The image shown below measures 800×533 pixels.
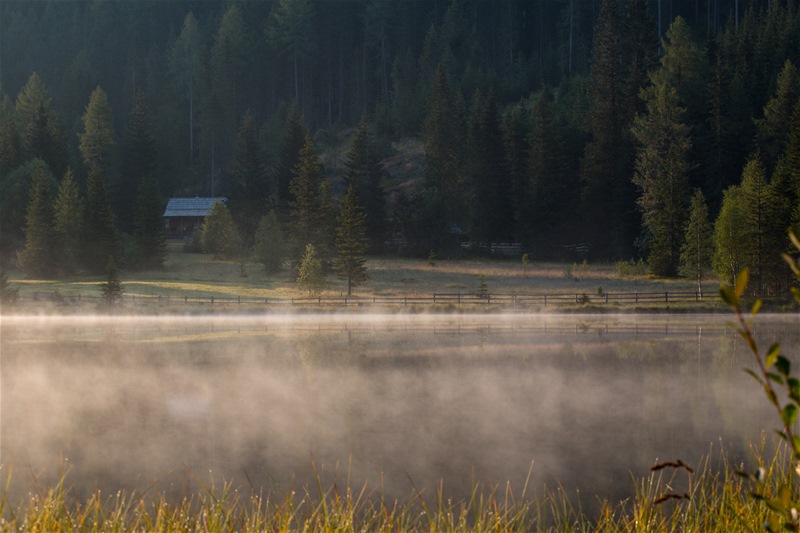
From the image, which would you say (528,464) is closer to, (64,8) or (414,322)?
(414,322)

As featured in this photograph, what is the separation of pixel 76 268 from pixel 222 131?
4334cm

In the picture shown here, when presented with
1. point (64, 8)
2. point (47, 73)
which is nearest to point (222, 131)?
point (47, 73)

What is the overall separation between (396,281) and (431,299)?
11.7 m

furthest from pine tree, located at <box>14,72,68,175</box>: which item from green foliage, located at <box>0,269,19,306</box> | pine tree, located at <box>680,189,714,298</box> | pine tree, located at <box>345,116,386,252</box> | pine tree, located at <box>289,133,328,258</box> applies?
pine tree, located at <box>680,189,714,298</box>

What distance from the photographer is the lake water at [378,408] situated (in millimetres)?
17719

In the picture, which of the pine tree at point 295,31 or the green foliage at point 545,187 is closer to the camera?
the green foliage at point 545,187

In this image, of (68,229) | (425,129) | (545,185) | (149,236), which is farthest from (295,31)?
(68,229)

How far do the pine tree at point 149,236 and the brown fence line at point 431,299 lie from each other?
54.0 ft

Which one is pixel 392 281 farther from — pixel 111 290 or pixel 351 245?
pixel 111 290

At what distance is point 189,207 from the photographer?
10025cm

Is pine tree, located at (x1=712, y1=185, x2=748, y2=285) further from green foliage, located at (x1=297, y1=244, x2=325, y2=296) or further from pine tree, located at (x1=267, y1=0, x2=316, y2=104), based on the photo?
pine tree, located at (x1=267, y1=0, x2=316, y2=104)

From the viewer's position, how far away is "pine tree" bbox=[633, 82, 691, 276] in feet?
222

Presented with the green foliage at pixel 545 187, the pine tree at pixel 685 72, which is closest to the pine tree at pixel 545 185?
the green foliage at pixel 545 187

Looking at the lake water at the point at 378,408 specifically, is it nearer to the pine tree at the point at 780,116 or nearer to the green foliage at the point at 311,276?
the green foliage at the point at 311,276
